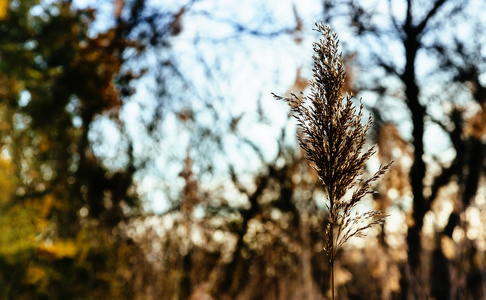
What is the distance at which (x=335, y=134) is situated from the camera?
1268mm

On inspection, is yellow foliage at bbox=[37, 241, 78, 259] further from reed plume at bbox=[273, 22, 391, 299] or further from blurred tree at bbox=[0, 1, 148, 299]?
reed plume at bbox=[273, 22, 391, 299]

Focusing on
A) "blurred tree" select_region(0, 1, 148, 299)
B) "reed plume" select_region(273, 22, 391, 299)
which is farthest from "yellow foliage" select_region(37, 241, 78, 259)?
"reed plume" select_region(273, 22, 391, 299)

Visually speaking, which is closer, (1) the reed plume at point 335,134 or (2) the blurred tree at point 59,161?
(1) the reed plume at point 335,134

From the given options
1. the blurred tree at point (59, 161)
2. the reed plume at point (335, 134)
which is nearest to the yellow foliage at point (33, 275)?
the blurred tree at point (59, 161)

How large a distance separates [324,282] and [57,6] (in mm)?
3848

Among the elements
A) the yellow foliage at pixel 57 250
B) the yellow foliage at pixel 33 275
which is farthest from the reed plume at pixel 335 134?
the yellow foliage at pixel 33 275

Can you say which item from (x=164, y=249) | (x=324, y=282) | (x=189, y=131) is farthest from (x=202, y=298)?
(x=189, y=131)

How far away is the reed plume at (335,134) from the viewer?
125cm

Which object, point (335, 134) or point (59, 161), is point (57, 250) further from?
point (335, 134)

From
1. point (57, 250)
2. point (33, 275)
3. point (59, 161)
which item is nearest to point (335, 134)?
point (57, 250)

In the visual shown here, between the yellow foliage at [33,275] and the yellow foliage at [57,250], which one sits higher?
the yellow foliage at [57,250]

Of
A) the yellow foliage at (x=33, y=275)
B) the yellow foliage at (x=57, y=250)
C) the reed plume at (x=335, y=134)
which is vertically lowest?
the yellow foliage at (x=33, y=275)

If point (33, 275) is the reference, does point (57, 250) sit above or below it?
above

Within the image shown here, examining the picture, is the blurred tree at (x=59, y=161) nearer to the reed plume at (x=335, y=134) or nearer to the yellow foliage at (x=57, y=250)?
the yellow foliage at (x=57, y=250)
